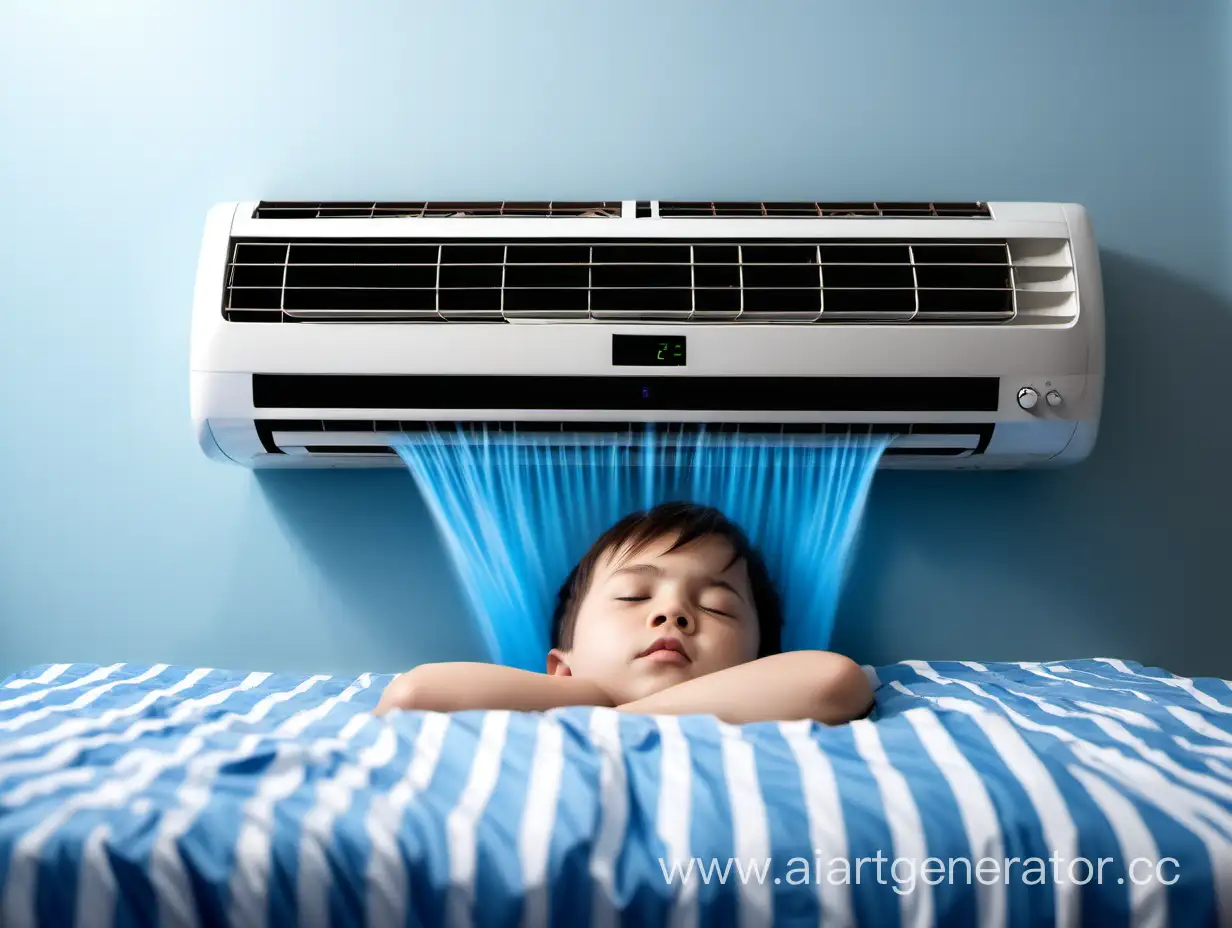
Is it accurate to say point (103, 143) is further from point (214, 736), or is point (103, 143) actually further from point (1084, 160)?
point (1084, 160)

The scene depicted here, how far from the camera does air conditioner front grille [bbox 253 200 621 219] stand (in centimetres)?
126

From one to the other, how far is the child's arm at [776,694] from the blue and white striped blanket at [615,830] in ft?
0.39

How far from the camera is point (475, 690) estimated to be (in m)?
0.89

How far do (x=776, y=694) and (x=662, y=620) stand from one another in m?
0.20

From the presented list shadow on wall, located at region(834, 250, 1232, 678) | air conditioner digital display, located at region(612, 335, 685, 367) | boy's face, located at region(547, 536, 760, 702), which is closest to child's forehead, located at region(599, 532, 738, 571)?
boy's face, located at region(547, 536, 760, 702)

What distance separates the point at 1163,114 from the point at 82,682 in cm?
172

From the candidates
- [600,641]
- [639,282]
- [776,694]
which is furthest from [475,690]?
[639,282]

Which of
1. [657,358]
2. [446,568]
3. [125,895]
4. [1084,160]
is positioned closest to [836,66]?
[1084,160]

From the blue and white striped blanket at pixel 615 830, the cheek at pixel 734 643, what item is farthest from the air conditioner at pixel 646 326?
the blue and white striped blanket at pixel 615 830

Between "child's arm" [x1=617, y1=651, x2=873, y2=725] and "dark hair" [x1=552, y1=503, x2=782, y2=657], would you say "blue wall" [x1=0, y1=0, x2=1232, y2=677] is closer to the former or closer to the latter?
"dark hair" [x1=552, y1=503, x2=782, y2=657]

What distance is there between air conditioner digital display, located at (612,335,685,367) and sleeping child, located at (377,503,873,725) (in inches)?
7.5

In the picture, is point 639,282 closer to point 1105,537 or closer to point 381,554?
point 381,554

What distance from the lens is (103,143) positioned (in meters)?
1.45

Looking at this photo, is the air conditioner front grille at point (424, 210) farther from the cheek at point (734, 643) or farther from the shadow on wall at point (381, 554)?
the cheek at point (734, 643)
